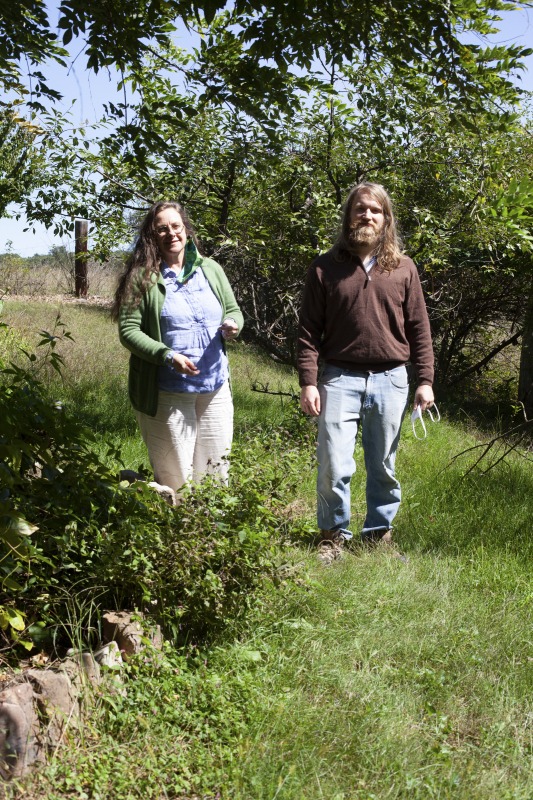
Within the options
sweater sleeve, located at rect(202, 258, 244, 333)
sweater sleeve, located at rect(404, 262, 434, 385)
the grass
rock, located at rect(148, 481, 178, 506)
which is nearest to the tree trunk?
the grass

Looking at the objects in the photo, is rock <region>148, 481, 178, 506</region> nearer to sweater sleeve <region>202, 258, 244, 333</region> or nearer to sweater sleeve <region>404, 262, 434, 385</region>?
sweater sleeve <region>202, 258, 244, 333</region>

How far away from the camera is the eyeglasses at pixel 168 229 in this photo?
14.1 ft

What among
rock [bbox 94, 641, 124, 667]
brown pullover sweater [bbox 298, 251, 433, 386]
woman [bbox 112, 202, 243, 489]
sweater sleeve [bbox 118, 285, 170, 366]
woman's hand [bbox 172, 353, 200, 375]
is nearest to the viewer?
rock [bbox 94, 641, 124, 667]

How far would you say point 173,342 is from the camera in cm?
431

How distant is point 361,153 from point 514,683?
5.54 m

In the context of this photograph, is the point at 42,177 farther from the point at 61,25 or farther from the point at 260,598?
the point at 260,598

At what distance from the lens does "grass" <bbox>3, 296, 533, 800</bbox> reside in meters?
2.53

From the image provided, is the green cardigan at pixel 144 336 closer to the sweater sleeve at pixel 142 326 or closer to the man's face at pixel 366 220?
the sweater sleeve at pixel 142 326

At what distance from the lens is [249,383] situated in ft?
34.7

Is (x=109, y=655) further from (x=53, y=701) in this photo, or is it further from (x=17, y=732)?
(x=17, y=732)

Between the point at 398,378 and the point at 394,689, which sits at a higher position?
the point at 398,378

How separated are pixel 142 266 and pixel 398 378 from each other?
1551 millimetres

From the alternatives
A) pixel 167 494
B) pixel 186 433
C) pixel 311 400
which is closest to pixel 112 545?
pixel 167 494

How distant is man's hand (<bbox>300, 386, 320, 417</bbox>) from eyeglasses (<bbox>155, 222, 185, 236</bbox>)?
1110mm
